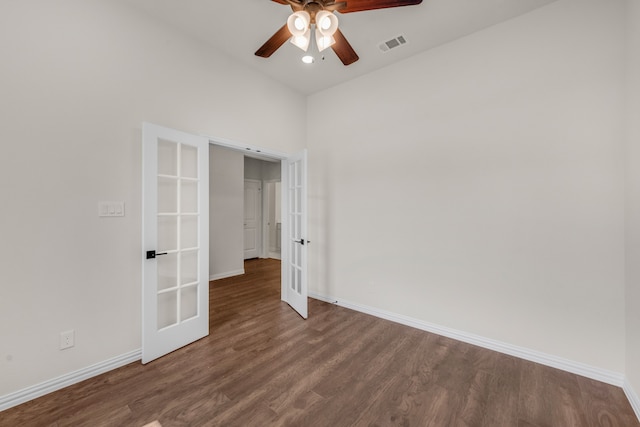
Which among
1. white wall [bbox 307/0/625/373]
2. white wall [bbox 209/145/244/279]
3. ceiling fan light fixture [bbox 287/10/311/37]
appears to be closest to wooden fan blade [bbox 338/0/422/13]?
ceiling fan light fixture [bbox 287/10/311/37]

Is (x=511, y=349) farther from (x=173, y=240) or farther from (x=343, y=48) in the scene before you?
(x=173, y=240)

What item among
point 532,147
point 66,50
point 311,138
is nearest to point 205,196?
point 66,50

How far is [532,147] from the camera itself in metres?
2.34

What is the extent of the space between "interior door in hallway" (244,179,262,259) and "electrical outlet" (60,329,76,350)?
4856mm

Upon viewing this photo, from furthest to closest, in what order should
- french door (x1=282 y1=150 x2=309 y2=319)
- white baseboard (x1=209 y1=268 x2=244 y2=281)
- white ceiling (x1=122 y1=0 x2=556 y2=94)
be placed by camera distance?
white baseboard (x1=209 y1=268 x2=244 y2=281), french door (x1=282 y1=150 x2=309 y2=319), white ceiling (x1=122 y1=0 x2=556 y2=94)

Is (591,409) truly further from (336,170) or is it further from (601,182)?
(336,170)

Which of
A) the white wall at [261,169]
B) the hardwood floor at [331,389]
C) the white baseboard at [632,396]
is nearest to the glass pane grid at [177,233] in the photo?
the hardwood floor at [331,389]

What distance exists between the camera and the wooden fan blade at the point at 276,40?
1.95 m

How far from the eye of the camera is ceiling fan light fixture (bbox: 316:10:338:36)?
5.76 feet

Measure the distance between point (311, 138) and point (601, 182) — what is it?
322cm

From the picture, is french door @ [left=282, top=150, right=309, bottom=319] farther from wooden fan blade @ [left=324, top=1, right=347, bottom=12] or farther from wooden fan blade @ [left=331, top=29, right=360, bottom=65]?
wooden fan blade @ [left=324, top=1, right=347, bottom=12]

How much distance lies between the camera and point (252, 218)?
7.09 metres

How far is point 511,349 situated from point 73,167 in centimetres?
407

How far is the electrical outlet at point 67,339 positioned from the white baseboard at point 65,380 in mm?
219
